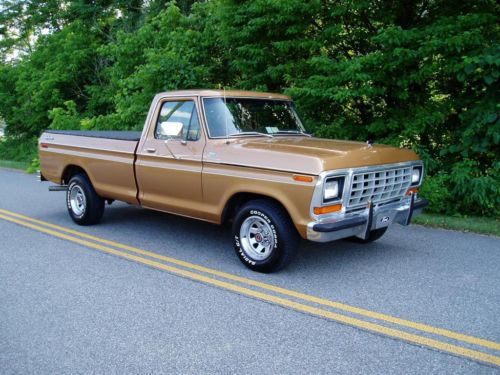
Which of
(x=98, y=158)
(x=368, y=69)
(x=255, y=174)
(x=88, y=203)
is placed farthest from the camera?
(x=368, y=69)

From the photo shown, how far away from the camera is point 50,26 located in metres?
24.5

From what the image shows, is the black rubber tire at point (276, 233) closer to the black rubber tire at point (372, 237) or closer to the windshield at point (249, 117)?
the windshield at point (249, 117)

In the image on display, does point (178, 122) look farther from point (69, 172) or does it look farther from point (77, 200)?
point (69, 172)

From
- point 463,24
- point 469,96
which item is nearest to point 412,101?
point 469,96

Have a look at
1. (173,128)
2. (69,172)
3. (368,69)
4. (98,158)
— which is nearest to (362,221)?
(173,128)

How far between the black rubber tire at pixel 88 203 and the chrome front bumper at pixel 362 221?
13.5 feet

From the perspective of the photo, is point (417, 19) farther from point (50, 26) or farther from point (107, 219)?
point (50, 26)

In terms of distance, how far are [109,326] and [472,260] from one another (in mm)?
4314

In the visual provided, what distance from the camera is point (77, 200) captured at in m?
8.09

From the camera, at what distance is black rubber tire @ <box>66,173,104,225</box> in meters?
7.77

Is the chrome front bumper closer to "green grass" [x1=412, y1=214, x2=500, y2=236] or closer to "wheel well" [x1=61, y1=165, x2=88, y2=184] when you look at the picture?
"green grass" [x1=412, y1=214, x2=500, y2=236]

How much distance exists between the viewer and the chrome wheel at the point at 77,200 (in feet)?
26.1

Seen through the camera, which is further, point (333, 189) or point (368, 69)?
point (368, 69)

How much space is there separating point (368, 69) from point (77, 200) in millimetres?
5801
